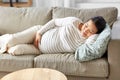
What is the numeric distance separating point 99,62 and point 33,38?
0.86 m

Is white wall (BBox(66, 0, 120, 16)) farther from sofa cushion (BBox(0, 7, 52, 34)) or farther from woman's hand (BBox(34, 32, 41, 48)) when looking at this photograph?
woman's hand (BBox(34, 32, 41, 48))

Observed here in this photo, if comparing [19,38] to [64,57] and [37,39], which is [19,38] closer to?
[37,39]

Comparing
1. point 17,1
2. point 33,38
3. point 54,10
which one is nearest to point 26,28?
point 33,38

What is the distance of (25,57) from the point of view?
229 cm

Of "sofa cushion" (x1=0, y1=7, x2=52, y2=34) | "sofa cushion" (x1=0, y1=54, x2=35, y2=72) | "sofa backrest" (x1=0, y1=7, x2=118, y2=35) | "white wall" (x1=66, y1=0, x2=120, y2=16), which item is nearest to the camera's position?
"sofa cushion" (x1=0, y1=54, x2=35, y2=72)

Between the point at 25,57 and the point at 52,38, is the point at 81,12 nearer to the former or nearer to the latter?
the point at 52,38

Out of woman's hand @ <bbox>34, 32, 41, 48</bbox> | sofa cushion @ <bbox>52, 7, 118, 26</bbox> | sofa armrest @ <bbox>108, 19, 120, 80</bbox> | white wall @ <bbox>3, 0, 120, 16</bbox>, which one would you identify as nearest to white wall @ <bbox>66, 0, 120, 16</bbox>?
white wall @ <bbox>3, 0, 120, 16</bbox>

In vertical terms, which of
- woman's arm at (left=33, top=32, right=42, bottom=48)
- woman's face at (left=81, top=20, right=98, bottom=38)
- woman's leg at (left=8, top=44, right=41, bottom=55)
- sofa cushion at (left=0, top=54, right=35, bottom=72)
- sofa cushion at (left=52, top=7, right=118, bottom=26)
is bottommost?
sofa cushion at (left=0, top=54, right=35, bottom=72)

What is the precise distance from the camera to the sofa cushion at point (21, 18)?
274cm

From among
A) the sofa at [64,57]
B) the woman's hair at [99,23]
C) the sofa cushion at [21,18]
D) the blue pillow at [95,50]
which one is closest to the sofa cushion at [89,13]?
the sofa at [64,57]

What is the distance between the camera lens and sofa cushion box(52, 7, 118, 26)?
254 cm

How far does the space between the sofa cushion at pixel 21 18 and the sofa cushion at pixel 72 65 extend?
0.61 meters

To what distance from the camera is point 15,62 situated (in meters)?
2.26

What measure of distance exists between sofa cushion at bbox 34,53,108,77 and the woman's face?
0.26 metres
